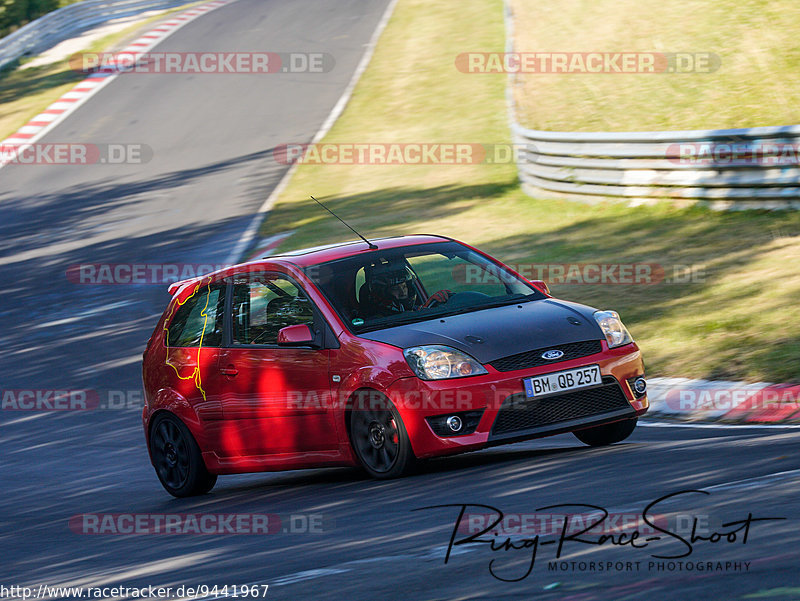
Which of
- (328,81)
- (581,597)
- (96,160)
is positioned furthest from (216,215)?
(581,597)

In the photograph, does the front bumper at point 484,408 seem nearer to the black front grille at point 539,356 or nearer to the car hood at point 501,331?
the black front grille at point 539,356

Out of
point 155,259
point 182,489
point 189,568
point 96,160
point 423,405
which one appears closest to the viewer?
point 189,568

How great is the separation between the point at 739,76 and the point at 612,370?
16.0 meters

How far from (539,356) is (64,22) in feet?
131

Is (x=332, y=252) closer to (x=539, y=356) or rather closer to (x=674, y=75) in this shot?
(x=539, y=356)

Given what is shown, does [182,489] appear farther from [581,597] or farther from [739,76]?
[739,76]

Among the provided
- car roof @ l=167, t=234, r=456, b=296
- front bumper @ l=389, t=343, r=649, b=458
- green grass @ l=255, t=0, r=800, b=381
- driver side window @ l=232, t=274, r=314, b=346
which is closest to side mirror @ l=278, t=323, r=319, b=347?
driver side window @ l=232, t=274, r=314, b=346

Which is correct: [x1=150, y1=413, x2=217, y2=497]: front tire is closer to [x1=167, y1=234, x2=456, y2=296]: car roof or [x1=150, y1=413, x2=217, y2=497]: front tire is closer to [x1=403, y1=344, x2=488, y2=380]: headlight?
[x1=167, y1=234, x2=456, y2=296]: car roof

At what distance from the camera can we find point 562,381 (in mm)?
7945

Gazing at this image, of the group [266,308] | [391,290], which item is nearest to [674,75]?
[391,290]

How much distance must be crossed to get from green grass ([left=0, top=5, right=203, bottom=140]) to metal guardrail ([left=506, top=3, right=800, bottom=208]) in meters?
17.8

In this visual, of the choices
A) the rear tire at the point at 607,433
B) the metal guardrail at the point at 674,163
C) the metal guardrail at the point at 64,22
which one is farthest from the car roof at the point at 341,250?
the metal guardrail at the point at 64,22

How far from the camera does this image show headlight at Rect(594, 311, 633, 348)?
8344 mm

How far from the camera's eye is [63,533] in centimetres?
838
